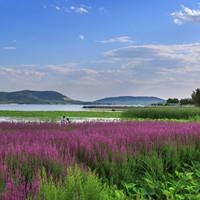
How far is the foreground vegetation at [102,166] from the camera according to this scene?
12.4ft


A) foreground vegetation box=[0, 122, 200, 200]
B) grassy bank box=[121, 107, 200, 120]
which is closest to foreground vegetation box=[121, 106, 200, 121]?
grassy bank box=[121, 107, 200, 120]

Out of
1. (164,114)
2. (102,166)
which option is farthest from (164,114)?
(102,166)

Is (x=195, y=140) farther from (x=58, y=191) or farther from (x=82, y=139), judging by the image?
(x=58, y=191)

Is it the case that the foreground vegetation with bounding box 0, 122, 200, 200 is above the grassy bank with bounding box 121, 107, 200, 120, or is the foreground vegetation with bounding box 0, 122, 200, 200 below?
below

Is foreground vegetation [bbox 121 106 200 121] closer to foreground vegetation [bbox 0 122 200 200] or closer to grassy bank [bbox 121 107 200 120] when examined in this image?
grassy bank [bbox 121 107 200 120]

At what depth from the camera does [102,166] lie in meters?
5.96

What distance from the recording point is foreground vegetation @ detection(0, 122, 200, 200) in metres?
3.79

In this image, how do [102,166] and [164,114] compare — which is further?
[164,114]

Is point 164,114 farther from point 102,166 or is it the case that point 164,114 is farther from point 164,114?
point 102,166

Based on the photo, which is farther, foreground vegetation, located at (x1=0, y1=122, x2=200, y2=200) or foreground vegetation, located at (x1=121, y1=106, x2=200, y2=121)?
foreground vegetation, located at (x1=121, y1=106, x2=200, y2=121)

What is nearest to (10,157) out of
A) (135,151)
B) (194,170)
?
(135,151)

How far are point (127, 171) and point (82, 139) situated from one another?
52.8 inches

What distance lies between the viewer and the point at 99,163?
19.8 feet

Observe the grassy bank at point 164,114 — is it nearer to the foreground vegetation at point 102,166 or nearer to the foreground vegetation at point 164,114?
the foreground vegetation at point 164,114
